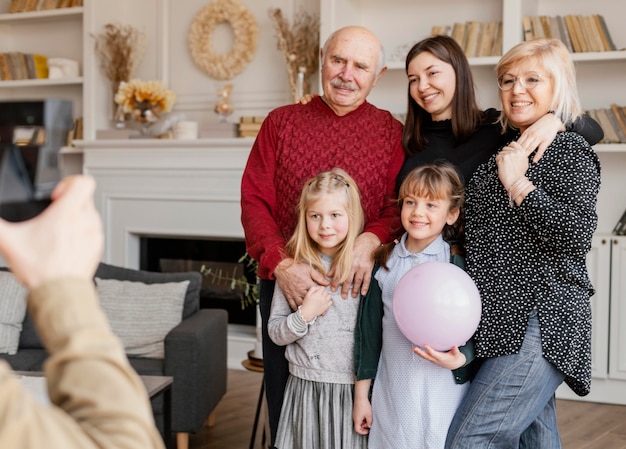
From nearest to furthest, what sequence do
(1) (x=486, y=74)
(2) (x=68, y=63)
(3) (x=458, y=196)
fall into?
1. (3) (x=458, y=196)
2. (1) (x=486, y=74)
3. (2) (x=68, y=63)

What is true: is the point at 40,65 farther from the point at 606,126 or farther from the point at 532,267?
the point at 532,267

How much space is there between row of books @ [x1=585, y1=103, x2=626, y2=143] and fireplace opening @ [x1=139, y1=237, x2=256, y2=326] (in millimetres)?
2402

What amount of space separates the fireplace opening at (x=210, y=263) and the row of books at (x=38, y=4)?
1.79 metres

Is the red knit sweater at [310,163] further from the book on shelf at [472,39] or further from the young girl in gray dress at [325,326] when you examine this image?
the book on shelf at [472,39]

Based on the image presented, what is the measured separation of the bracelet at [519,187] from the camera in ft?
5.86

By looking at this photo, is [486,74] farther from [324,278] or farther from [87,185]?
[87,185]

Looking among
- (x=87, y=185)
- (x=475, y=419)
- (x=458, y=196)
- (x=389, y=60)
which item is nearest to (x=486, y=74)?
(x=389, y=60)

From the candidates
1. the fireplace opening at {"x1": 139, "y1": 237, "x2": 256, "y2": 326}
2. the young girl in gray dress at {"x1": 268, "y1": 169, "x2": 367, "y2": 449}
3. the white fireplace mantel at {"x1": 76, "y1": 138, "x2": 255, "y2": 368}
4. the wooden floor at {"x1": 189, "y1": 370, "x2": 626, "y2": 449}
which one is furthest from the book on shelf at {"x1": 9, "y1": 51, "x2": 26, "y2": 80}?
the young girl in gray dress at {"x1": 268, "y1": 169, "x2": 367, "y2": 449}

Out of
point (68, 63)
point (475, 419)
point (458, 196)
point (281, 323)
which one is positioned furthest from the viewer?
point (68, 63)

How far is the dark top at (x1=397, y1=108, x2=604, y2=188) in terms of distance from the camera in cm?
212

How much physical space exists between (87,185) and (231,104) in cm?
441

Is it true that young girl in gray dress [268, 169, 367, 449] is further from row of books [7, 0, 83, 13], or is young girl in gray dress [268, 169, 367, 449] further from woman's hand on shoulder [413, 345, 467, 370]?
row of books [7, 0, 83, 13]

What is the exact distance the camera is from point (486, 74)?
4.64 metres

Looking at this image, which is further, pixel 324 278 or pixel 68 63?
pixel 68 63
